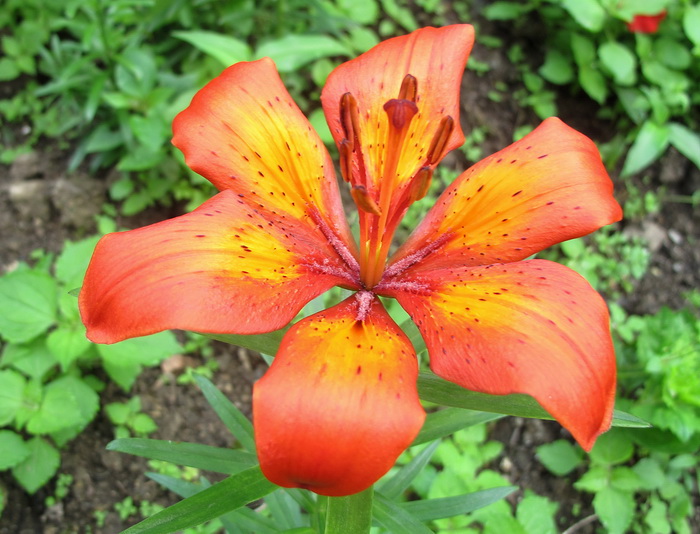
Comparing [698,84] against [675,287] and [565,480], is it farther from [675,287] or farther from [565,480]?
[565,480]

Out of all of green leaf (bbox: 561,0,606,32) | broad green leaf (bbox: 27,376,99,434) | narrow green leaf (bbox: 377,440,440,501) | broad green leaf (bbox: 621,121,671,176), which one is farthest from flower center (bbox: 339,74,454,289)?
green leaf (bbox: 561,0,606,32)

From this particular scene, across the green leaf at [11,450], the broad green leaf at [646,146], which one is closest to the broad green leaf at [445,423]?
the green leaf at [11,450]

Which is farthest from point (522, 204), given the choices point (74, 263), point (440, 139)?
point (74, 263)

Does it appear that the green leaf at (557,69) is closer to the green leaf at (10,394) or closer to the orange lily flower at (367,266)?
the orange lily flower at (367,266)

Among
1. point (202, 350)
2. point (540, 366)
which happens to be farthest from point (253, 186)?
point (202, 350)

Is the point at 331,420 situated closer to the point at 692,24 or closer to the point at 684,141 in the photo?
the point at 684,141
